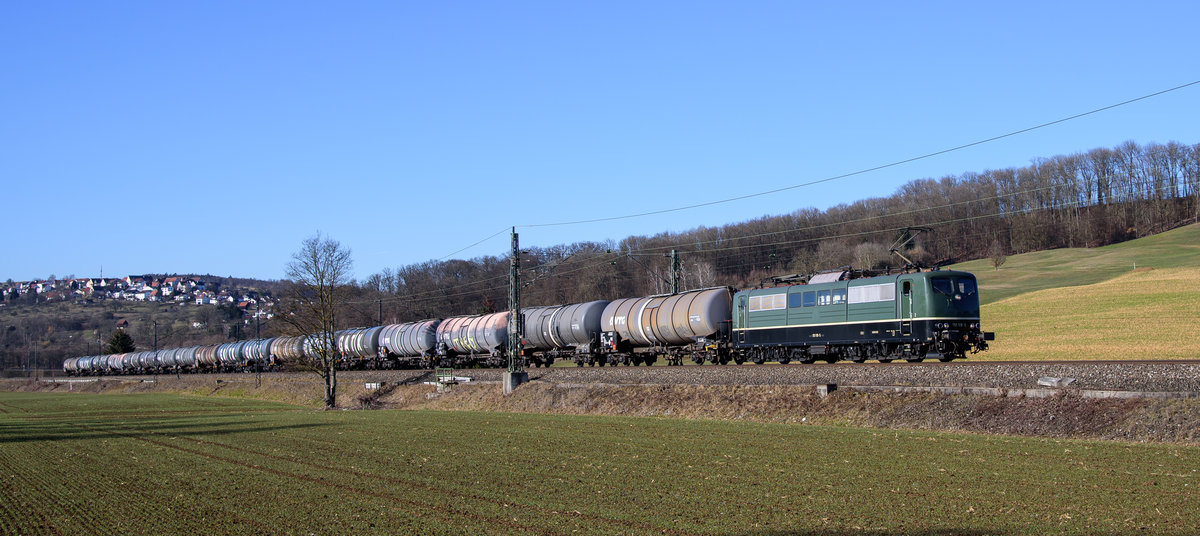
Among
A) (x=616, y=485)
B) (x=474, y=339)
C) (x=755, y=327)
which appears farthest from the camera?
(x=474, y=339)

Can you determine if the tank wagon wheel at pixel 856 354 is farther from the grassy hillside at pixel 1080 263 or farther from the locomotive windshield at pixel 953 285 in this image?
the grassy hillside at pixel 1080 263

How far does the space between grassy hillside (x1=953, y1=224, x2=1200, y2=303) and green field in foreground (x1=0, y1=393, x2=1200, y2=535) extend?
62343mm

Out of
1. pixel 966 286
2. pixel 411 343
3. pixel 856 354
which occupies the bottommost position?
pixel 856 354

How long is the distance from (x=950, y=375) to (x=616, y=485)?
49.3ft

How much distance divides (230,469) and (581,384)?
20.4m

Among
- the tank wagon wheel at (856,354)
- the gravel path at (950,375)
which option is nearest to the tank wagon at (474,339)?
the gravel path at (950,375)

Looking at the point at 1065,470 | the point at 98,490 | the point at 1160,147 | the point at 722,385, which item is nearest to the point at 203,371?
the point at 722,385

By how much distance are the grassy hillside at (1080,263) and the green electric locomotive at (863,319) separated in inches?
1740

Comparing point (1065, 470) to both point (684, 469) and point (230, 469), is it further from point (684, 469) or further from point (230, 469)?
point (230, 469)

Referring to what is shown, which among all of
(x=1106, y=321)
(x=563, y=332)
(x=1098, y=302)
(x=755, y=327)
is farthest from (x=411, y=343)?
(x=1098, y=302)

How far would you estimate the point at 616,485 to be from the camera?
14.4 meters

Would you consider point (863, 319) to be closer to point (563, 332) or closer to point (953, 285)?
point (953, 285)

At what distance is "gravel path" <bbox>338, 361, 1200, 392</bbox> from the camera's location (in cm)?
2136

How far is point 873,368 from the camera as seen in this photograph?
28.8 meters
